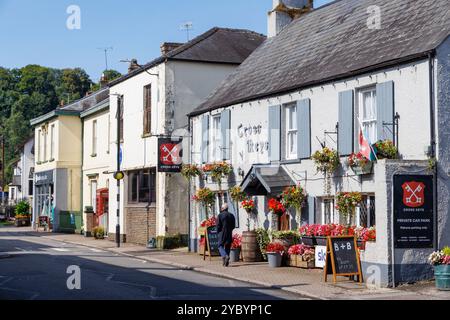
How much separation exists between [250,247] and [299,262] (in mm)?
2429

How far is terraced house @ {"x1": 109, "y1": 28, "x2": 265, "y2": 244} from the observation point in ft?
92.2

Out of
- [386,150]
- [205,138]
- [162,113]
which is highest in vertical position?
[162,113]

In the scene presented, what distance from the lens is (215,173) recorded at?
79.2 feet

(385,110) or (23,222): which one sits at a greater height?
(385,110)

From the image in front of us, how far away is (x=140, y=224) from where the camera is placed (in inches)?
1204

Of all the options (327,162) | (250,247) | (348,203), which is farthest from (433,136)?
(250,247)

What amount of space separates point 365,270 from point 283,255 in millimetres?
4194

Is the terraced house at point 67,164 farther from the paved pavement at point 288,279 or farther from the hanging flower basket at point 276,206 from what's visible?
the hanging flower basket at point 276,206

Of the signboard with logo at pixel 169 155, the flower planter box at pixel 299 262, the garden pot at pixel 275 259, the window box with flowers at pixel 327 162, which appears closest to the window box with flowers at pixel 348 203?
the window box with flowers at pixel 327 162

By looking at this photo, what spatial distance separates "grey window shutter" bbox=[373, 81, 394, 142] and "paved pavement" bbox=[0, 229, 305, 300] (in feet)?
15.6

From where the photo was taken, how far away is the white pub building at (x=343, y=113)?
1591 centimetres

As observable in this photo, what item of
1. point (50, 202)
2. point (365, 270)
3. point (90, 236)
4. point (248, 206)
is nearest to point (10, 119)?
point (50, 202)

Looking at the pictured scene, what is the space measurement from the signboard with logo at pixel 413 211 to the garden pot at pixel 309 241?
11.7 ft

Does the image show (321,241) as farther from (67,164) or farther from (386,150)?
(67,164)
